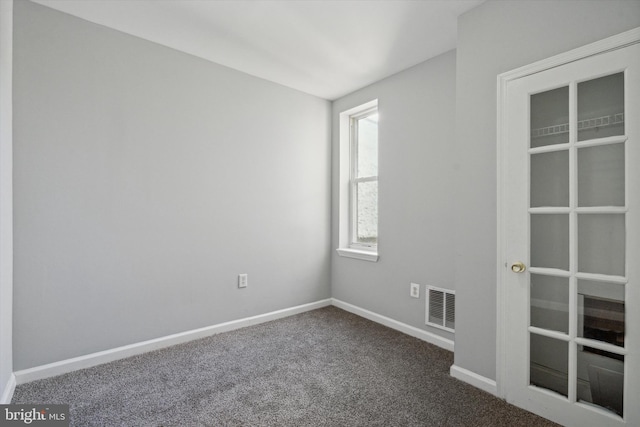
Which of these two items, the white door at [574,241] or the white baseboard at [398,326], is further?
the white baseboard at [398,326]

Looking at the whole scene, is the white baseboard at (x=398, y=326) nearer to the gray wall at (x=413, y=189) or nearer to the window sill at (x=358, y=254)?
the gray wall at (x=413, y=189)

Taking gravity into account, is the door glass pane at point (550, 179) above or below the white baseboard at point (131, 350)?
above

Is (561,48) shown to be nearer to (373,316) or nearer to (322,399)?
(322,399)

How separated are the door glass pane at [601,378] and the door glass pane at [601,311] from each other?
0.30ft

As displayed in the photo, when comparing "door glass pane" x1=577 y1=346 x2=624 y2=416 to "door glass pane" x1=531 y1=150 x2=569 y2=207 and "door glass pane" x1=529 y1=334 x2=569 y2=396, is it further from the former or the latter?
"door glass pane" x1=531 y1=150 x2=569 y2=207

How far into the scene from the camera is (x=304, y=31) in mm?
2422

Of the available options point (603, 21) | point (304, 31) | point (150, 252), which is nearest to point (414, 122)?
point (304, 31)

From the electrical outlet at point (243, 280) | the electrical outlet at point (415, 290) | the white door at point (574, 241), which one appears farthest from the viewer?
the electrical outlet at point (243, 280)

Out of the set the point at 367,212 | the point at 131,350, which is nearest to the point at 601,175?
the point at 367,212

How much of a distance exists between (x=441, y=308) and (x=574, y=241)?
1.28 meters

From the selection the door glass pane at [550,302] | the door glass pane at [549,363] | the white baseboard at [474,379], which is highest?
the door glass pane at [550,302]

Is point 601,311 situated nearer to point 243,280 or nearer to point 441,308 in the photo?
point 441,308

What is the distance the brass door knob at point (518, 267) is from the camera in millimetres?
1852

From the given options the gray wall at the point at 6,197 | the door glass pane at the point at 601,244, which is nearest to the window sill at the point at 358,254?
the door glass pane at the point at 601,244
